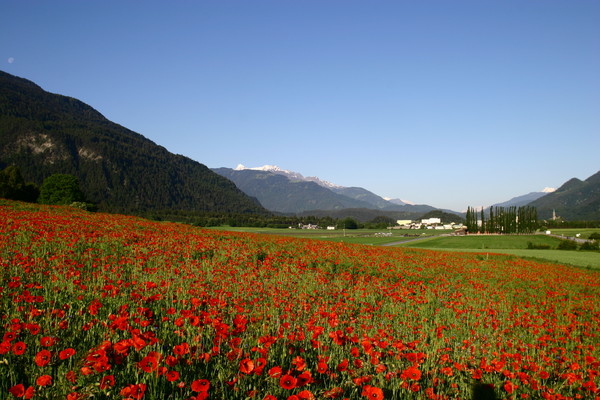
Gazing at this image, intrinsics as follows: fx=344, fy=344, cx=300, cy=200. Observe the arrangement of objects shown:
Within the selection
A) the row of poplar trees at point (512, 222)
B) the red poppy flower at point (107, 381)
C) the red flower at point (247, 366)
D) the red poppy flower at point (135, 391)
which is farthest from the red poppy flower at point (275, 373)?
the row of poplar trees at point (512, 222)

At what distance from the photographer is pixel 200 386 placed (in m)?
2.20

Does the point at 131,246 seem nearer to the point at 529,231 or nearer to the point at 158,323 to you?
the point at 158,323

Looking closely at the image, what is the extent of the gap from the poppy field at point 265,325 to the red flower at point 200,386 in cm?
1

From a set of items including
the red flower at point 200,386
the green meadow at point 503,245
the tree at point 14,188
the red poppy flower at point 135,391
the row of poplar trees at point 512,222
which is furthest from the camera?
the row of poplar trees at point 512,222

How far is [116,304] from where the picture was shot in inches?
230

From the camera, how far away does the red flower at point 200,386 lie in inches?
85.2

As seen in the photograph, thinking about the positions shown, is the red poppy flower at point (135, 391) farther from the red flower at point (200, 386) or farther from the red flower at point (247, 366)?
the red flower at point (247, 366)

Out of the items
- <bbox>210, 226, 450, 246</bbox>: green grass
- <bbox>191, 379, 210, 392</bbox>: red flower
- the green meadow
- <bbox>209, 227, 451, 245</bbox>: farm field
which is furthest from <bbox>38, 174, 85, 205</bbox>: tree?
<bbox>191, 379, 210, 392</bbox>: red flower

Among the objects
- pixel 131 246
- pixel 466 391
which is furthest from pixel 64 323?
pixel 131 246

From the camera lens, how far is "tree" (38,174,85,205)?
215 feet

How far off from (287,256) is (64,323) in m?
12.6

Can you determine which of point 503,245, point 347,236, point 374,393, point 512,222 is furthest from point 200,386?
point 347,236

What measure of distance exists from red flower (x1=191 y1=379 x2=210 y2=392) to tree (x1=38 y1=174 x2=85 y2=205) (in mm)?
74963

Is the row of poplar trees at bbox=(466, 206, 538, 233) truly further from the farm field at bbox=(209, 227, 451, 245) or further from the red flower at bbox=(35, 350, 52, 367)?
the red flower at bbox=(35, 350, 52, 367)
